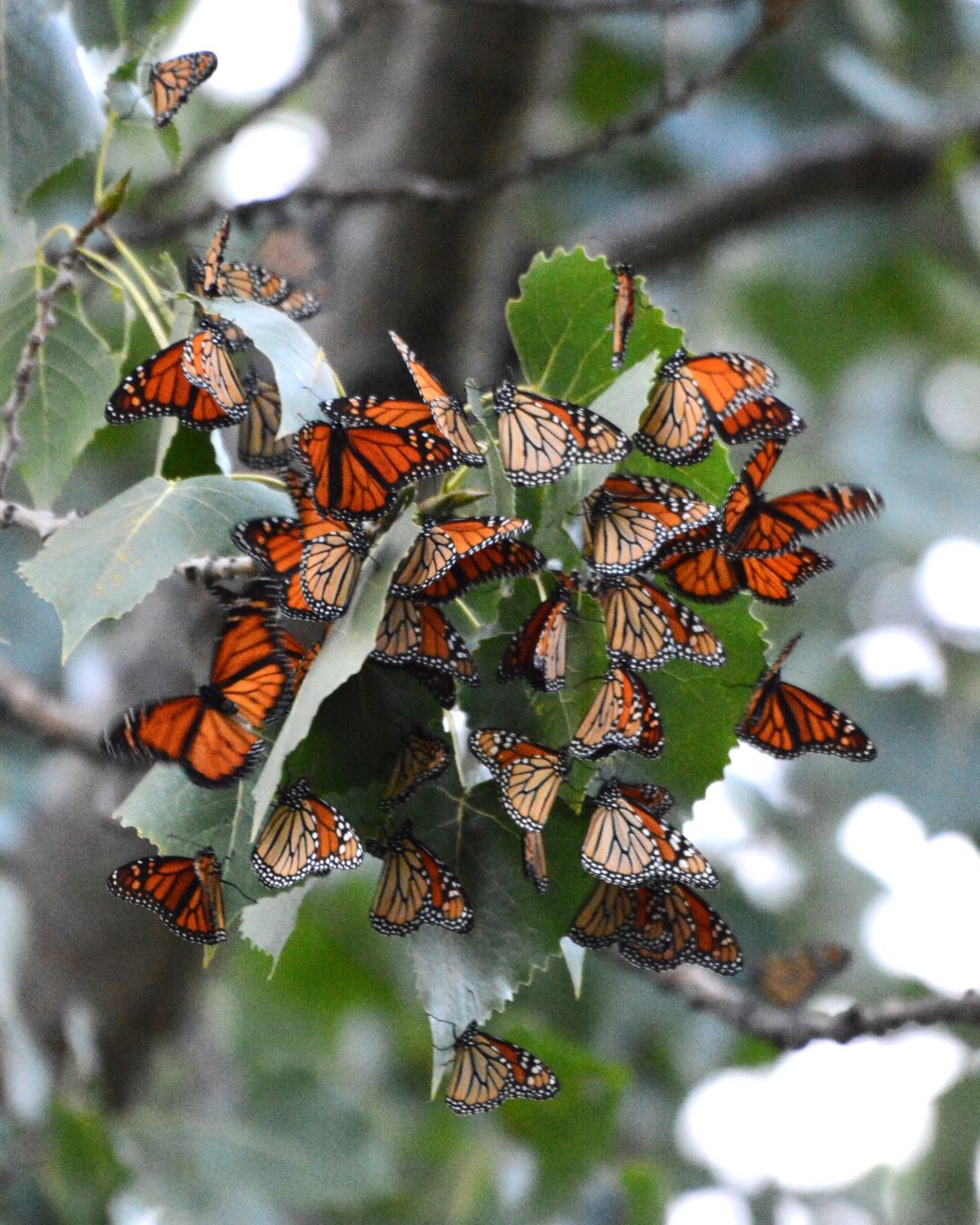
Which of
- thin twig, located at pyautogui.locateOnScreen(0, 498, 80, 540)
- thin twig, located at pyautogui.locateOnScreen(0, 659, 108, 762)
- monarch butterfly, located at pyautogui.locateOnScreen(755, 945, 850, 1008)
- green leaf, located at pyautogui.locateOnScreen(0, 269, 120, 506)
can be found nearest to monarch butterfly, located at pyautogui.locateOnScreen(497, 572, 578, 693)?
thin twig, located at pyautogui.locateOnScreen(0, 498, 80, 540)

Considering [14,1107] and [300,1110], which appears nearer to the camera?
[14,1107]

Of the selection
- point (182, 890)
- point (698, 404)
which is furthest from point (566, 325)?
point (182, 890)

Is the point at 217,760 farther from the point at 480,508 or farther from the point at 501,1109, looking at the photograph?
the point at 501,1109

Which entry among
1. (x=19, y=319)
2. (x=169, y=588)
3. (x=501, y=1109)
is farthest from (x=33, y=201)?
(x=501, y=1109)

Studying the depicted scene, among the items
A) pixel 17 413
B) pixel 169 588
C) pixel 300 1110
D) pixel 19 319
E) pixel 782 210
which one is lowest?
pixel 300 1110

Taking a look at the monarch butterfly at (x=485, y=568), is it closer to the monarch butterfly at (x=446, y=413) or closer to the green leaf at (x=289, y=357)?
the monarch butterfly at (x=446, y=413)

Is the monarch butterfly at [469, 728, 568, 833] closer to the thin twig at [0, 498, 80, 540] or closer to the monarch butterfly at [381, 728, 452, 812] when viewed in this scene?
the monarch butterfly at [381, 728, 452, 812]

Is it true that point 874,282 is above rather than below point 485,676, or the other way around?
above
